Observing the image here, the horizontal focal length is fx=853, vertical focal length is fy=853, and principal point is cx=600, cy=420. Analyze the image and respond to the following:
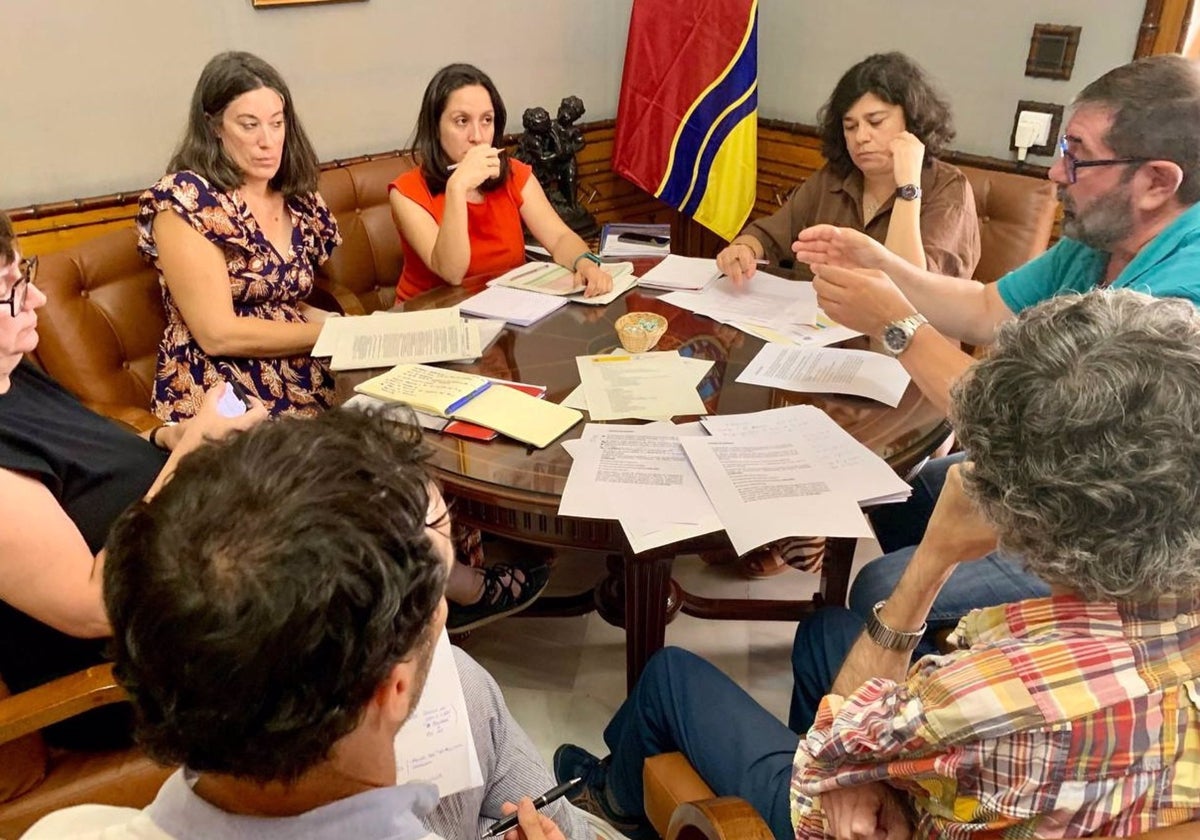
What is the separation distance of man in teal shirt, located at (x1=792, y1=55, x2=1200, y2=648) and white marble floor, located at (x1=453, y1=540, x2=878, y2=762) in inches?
21.9

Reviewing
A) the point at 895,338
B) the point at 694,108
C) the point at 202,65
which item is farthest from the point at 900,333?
the point at 202,65

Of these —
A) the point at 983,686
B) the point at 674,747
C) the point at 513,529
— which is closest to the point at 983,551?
the point at 983,686

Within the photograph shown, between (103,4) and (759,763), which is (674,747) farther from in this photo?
(103,4)

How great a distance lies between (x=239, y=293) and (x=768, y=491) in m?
1.35

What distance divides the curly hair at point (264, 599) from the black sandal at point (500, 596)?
133 cm

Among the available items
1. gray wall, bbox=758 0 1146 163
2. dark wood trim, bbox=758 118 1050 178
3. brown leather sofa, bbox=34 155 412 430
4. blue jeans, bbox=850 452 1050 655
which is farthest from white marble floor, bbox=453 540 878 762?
gray wall, bbox=758 0 1146 163

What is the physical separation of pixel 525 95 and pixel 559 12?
0.32 m

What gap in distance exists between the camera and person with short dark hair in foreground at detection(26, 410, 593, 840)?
1.78ft

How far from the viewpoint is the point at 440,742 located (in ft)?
3.05

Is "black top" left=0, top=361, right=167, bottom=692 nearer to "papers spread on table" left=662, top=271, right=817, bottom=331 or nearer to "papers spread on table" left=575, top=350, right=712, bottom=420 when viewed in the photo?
"papers spread on table" left=575, top=350, right=712, bottom=420

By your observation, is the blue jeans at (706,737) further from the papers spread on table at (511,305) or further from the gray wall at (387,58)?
the gray wall at (387,58)

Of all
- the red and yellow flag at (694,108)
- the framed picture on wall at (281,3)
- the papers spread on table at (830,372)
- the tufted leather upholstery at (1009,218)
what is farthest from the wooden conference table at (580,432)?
the red and yellow flag at (694,108)

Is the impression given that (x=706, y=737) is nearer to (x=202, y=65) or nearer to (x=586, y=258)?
(x=586, y=258)

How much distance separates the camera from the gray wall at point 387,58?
2.17m
